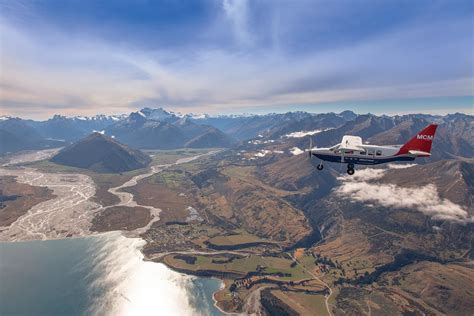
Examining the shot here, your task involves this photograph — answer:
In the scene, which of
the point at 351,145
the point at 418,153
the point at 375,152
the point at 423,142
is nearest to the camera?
the point at 418,153

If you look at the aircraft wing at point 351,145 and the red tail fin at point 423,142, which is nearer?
the red tail fin at point 423,142

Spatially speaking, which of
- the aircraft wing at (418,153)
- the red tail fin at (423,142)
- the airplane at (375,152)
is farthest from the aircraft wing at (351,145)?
the red tail fin at (423,142)

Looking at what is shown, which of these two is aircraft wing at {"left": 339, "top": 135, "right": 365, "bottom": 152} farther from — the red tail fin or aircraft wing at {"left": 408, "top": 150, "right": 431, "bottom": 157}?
the red tail fin

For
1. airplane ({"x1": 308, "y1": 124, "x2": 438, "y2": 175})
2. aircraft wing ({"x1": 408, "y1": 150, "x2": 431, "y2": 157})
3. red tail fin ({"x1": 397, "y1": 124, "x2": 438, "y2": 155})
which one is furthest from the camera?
Answer: airplane ({"x1": 308, "y1": 124, "x2": 438, "y2": 175})

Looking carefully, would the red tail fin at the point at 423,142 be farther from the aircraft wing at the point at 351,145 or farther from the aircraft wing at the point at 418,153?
the aircraft wing at the point at 351,145

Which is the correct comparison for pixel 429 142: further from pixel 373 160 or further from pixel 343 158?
pixel 343 158

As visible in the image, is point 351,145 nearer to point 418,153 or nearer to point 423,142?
point 418,153

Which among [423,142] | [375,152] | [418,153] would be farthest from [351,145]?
[423,142]

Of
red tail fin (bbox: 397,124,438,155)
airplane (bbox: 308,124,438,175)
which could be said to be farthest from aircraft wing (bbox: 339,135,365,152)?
red tail fin (bbox: 397,124,438,155)

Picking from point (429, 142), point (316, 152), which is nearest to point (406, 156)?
point (429, 142)
